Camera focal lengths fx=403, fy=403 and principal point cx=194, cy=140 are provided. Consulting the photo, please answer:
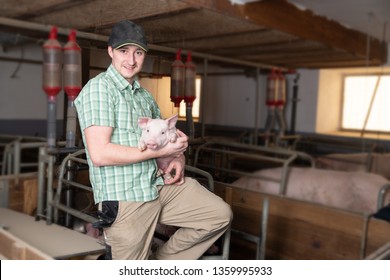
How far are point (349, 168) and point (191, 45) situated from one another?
78.0 inches

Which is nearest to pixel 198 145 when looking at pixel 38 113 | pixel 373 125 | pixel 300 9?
pixel 38 113

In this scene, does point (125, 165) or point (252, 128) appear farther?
point (252, 128)

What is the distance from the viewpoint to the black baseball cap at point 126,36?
31.5 inches

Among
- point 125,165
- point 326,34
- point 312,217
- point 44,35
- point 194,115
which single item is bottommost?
point 312,217

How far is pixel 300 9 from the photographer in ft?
6.20

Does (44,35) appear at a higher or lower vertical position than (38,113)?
higher

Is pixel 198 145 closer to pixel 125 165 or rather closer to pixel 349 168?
pixel 125 165

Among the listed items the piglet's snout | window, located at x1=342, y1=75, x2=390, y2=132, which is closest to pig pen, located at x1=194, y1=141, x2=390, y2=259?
the piglet's snout

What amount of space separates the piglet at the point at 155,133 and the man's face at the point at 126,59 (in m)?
0.10

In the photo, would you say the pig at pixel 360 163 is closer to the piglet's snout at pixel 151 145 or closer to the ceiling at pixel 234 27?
the ceiling at pixel 234 27

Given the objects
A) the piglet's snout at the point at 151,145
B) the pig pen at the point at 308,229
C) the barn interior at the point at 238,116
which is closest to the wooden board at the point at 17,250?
the barn interior at the point at 238,116

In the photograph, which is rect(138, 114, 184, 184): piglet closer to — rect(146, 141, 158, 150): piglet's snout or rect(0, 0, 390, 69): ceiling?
rect(146, 141, 158, 150): piglet's snout

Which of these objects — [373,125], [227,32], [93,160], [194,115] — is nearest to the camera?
[93,160]

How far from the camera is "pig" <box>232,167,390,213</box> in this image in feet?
6.38
